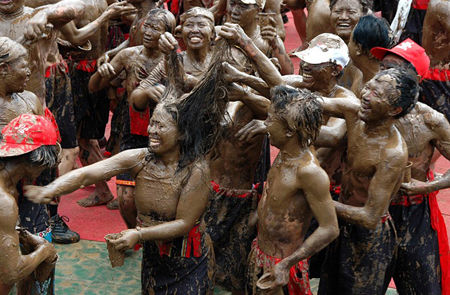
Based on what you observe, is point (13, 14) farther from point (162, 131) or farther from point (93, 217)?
point (93, 217)

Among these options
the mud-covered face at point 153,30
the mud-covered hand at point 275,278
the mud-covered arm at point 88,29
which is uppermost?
the mud-covered face at point 153,30

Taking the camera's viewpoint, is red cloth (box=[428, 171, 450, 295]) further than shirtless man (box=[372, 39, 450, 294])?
Yes

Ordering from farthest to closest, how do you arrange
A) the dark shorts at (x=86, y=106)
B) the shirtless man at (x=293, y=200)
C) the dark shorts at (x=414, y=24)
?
1. the dark shorts at (x=414, y=24)
2. the dark shorts at (x=86, y=106)
3. the shirtless man at (x=293, y=200)

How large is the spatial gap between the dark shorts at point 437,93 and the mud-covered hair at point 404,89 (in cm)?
271

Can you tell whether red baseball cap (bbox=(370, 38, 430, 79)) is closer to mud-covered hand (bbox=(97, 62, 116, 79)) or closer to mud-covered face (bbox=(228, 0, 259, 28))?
mud-covered face (bbox=(228, 0, 259, 28))

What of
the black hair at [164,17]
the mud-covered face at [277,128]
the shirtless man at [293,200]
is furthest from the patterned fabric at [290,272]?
the black hair at [164,17]

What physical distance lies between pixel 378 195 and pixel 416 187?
1.49ft

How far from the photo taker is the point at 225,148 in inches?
196

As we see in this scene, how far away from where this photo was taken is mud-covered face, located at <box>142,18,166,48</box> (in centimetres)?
547

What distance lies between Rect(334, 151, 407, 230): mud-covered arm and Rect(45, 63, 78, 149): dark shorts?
9.54 ft

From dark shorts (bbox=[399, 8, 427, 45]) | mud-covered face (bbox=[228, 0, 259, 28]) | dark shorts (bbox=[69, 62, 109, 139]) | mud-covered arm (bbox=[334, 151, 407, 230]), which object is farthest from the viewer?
dark shorts (bbox=[399, 8, 427, 45])

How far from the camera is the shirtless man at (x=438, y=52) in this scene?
605 centimetres

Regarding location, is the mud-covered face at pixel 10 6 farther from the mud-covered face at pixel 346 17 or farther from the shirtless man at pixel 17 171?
the mud-covered face at pixel 346 17

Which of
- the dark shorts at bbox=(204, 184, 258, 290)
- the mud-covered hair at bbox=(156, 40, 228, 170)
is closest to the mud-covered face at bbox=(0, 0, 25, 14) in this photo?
the mud-covered hair at bbox=(156, 40, 228, 170)
